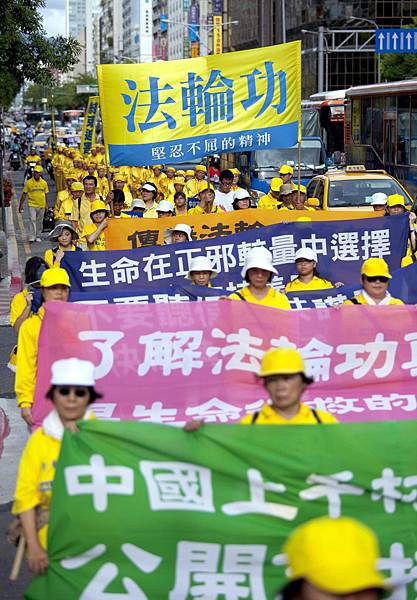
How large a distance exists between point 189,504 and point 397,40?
32.3 meters

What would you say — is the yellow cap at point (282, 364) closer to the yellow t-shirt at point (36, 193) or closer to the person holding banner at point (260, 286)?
the person holding banner at point (260, 286)

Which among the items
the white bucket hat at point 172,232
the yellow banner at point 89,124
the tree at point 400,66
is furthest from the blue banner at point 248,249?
the tree at point 400,66

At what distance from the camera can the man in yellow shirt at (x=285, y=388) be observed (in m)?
5.38

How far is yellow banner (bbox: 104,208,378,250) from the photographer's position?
13562 mm

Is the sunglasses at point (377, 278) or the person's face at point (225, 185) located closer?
the sunglasses at point (377, 278)

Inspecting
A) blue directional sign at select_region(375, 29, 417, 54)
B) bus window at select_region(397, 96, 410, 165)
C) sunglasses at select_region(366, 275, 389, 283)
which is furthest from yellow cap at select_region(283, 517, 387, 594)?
blue directional sign at select_region(375, 29, 417, 54)

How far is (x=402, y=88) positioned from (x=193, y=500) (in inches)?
939

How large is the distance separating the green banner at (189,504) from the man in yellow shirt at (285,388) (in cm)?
25

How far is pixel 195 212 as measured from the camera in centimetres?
1510

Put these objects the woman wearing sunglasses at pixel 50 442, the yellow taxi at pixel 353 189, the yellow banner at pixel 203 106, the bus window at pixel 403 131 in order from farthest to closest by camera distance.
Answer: the bus window at pixel 403 131 → the yellow taxi at pixel 353 189 → the yellow banner at pixel 203 106 → the woman wearing sunglasses at pixel 50 442

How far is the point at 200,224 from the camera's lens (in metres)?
13.8

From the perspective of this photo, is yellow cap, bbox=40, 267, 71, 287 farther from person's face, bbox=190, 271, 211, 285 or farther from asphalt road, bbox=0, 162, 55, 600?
person's face, bbox=190, 271, 211, 285

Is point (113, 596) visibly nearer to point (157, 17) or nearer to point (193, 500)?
point (193, 500)

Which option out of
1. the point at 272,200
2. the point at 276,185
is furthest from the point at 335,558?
the point at 276,185
